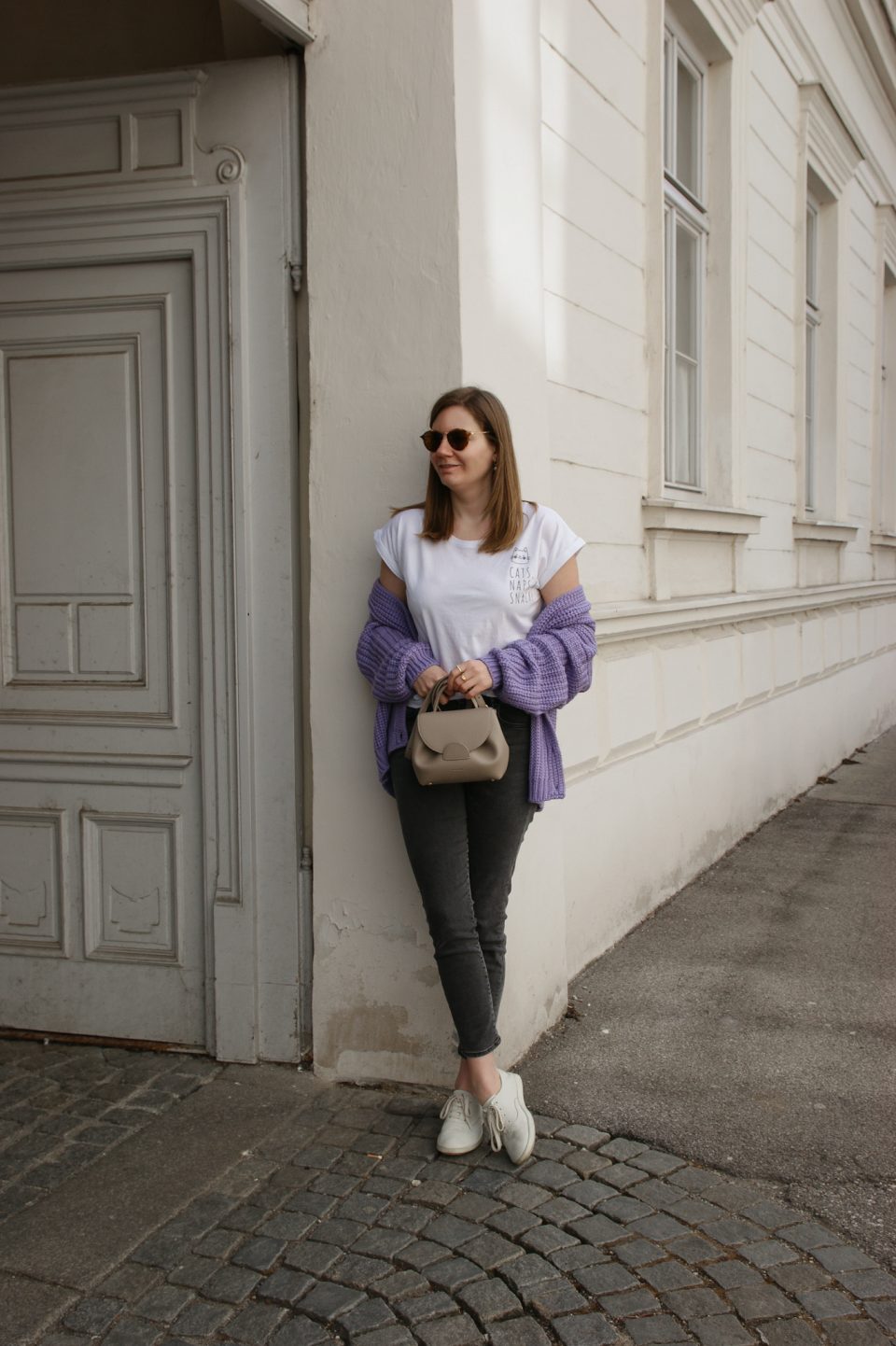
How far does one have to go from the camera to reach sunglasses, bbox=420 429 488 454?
10.6ft

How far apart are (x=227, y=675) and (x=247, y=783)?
0.32 m

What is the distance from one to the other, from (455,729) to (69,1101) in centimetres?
162

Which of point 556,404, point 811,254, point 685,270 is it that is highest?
point 811,254

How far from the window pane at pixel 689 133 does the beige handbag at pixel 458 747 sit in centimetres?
443

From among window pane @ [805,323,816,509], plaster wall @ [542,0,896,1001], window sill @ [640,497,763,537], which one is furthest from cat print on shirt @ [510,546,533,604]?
window pane @ [805,323,816,509]

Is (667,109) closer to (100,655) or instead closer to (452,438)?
(452,438)

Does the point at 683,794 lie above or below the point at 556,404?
below

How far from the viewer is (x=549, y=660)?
3.29m

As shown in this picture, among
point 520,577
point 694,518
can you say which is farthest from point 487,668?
point 694,518

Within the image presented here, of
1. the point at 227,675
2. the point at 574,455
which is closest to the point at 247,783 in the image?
the point at 227,675

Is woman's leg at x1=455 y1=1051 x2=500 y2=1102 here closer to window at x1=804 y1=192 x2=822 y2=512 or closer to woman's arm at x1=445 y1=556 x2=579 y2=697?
woman's arm at x1=445 y1=556 x2=579 y2=697

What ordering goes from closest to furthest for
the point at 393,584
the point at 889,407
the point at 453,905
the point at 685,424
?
1. the point at 453,905
2. the point at 393,584
3. the point at 685,424
4. the point at 889,407

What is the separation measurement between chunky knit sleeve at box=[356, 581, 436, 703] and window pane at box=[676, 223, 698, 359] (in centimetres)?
362

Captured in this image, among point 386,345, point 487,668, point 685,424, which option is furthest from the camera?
point 685,424
